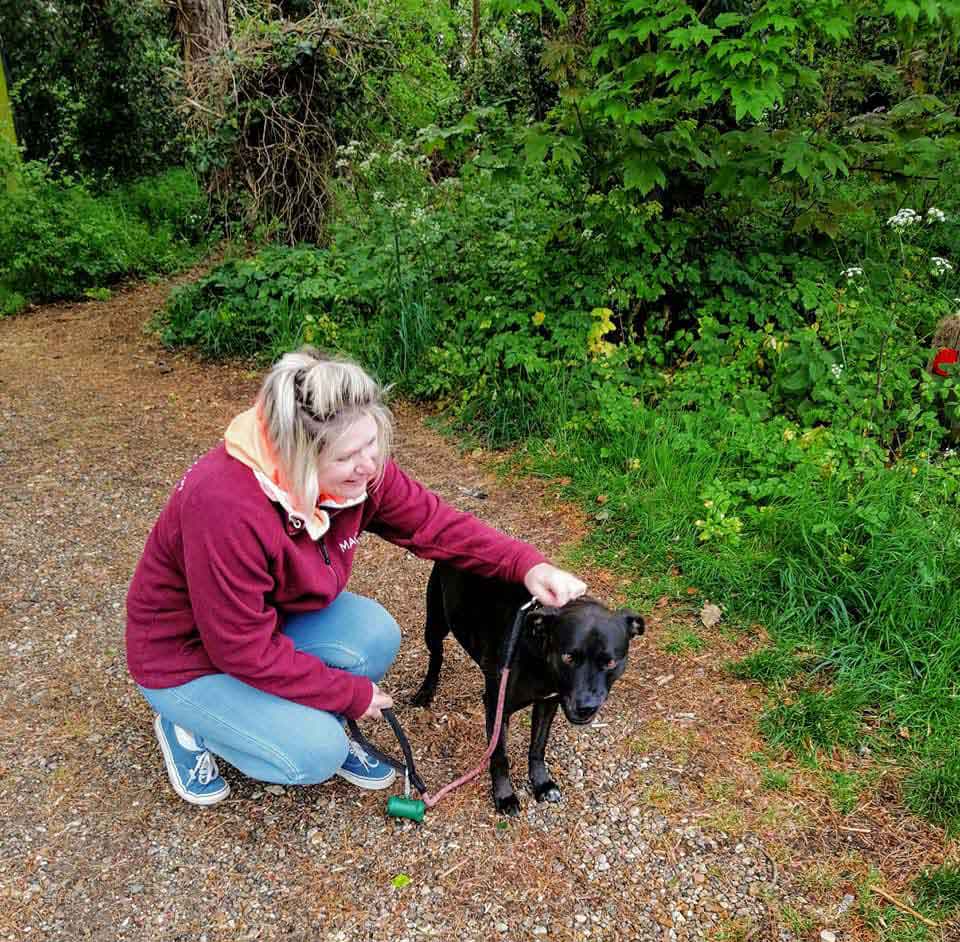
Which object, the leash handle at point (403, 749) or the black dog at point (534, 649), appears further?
the leash handle at point (403, 749)

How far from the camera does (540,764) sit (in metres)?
2.71

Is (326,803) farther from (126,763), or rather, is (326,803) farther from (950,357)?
(950,357)

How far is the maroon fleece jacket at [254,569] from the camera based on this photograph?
2.12 metres

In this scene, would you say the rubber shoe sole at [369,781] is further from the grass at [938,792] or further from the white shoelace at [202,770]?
the grass at [938,792]

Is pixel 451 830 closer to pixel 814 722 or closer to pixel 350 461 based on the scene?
pixel 350 461

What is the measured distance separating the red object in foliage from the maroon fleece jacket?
319 centimetres

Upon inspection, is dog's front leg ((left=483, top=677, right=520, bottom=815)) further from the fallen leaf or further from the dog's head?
the fallen leaf

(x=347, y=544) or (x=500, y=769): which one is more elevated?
(x=347, y=544)

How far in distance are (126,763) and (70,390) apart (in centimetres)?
462

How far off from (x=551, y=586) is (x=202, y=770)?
1.28 metres

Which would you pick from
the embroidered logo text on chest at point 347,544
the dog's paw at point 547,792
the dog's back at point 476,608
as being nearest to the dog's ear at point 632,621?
the dog's back at point 476,608

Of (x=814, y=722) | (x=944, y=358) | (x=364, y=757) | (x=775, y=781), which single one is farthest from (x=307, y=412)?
(x=944, y=358)

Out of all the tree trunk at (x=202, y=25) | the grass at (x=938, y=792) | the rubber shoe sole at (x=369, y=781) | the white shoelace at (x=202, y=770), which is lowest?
the grass at (x=938, y=792)

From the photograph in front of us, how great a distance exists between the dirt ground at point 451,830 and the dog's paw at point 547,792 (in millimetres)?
37
